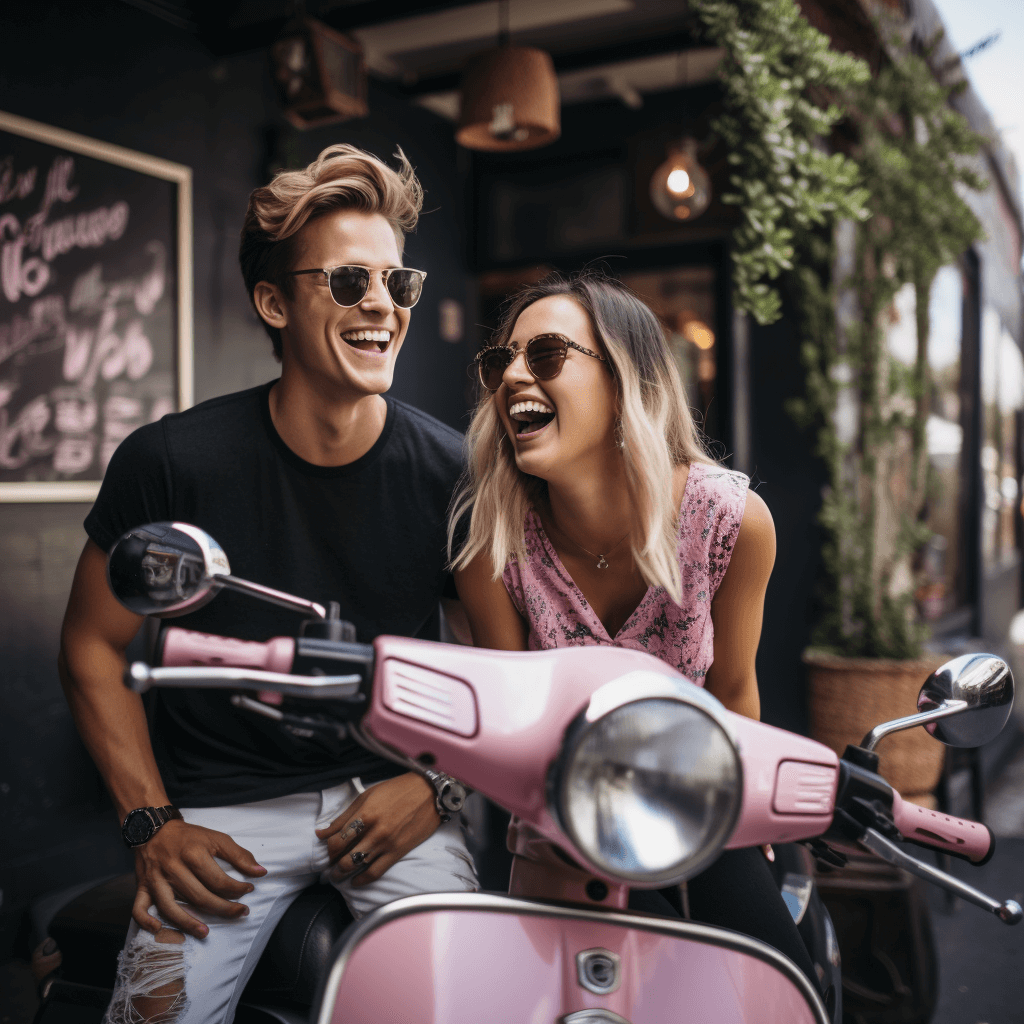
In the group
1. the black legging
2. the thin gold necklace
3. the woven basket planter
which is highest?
the thin gold necklace

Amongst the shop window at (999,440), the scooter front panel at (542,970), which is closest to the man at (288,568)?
the scooter front panel at (542,970)

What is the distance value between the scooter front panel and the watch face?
622 millimetres

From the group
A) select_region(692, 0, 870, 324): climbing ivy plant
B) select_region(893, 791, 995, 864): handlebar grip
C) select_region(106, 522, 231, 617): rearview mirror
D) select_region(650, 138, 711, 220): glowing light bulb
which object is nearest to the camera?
select_region(106, 522, 231, 617): rearview mirror

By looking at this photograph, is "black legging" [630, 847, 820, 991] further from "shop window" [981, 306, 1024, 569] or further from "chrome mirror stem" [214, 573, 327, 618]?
"shop window" [981, 306, 1024, 569]

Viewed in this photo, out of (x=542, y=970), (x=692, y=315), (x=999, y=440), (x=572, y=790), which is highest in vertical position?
(x=692, y=315)

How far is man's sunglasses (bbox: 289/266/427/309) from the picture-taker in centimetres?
161

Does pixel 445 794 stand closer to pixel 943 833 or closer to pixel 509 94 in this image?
pixel 943 833

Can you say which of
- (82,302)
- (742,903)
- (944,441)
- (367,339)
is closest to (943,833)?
(742,903)

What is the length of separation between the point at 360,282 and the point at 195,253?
2.94 m

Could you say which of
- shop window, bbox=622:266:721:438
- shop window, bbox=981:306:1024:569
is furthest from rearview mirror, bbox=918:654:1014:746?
shop window, bbox=981:306:1024:569

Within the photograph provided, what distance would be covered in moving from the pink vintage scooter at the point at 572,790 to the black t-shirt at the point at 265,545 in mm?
653

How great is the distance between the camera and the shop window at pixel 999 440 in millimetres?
7781

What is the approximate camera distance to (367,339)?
1641 millimetres

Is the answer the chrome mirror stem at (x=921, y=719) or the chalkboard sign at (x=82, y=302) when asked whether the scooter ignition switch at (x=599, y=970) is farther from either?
the chalkboard sign at (x=82, y=302)
